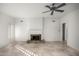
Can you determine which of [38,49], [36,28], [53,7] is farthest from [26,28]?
[53,7]

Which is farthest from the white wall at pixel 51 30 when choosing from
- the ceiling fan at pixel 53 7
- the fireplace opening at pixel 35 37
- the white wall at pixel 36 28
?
the ceiling fan at pixel 53 7

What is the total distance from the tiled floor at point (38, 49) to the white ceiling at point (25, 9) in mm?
821

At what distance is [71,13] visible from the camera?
2.56 m

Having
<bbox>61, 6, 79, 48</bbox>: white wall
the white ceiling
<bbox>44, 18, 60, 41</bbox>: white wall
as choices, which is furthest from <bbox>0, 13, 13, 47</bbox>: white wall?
<bbox>61, 6, 79, 48</bbox>: white wall

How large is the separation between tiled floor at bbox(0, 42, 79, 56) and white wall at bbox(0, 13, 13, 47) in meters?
0.16

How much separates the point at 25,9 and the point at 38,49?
1155mm

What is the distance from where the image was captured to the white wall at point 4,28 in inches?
97.9

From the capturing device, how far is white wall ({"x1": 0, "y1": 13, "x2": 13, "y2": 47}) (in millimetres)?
2486

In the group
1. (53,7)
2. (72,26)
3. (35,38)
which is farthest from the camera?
(35,38)

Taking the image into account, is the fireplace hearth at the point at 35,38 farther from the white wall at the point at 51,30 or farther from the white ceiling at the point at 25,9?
the white ceiling at the point at 25,9

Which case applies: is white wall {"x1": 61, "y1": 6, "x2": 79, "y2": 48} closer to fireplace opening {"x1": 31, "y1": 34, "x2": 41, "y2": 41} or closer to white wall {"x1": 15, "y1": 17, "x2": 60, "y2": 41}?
white wall {"x1": 15, "y1": 17, "x2": 60, "y2": 41}

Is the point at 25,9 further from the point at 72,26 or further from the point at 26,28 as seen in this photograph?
the point at 72,26

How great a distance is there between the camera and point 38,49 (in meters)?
2.55

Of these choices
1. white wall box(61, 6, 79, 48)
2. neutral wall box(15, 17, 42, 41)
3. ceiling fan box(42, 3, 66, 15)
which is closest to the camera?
ceiling fan box(42, 3, 66, 15)
